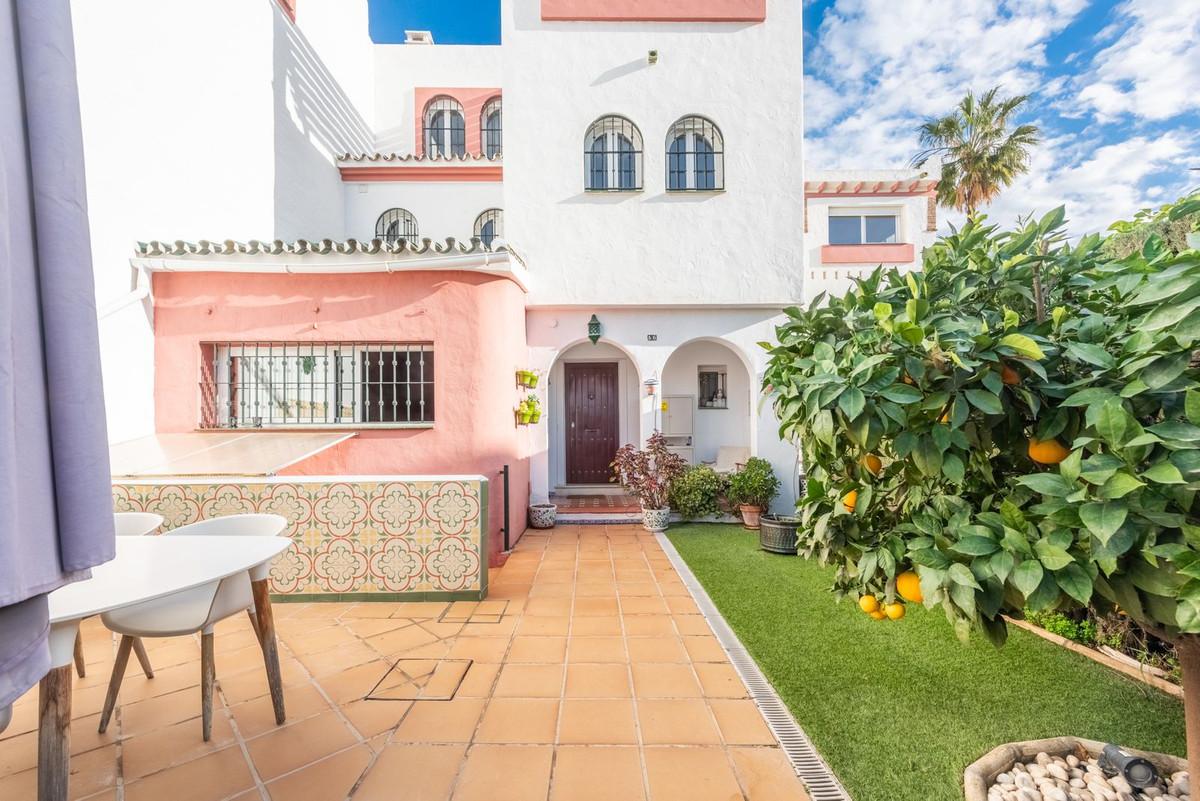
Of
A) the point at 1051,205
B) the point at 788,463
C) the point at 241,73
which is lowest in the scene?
the point at 788,463

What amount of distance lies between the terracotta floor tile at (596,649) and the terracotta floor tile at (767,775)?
4.74 ft

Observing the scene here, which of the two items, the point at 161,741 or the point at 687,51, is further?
the point at 687,51

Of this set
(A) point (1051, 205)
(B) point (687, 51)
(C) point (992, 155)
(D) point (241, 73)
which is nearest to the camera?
(A) point (1051, 205)

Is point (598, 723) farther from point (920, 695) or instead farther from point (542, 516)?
point (542, 516)

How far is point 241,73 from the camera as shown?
8875 millimetres

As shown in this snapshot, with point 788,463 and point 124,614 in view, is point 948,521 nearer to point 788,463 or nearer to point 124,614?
point 124,614

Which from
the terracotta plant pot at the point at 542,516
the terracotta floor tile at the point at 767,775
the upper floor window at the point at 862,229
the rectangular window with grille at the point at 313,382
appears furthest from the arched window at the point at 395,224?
the terracotta floor tile at the point at 767,775

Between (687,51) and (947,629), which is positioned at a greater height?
(687,51)

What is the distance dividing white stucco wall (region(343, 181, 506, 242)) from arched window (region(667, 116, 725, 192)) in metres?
4.75

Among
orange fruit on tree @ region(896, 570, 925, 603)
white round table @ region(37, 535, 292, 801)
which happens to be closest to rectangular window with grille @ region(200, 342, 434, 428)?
white round table @ region(37, 535, 292, 801)

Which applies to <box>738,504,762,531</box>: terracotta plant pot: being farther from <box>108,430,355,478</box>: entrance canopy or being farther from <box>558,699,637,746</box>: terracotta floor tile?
<box>108,430,355,478</box>: entrance canopy

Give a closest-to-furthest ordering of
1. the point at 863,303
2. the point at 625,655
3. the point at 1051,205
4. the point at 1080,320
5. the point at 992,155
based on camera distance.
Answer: the point at 1080,320, the point at 1051,205, the point at 863,303, the point at 625,655, the point at 992,155

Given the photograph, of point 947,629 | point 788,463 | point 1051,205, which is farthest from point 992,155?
point 1051,205

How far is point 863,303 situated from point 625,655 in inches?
139
